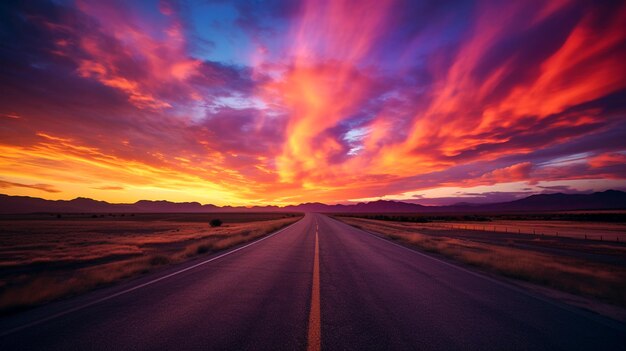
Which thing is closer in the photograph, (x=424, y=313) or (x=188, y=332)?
(x=188, y=332)

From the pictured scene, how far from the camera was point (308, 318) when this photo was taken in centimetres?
477

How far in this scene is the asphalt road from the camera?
394cm

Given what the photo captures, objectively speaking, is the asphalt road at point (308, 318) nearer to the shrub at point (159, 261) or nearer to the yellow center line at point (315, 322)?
the yellow center line at point (315, 322)

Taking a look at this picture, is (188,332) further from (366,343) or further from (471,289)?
(471,289)

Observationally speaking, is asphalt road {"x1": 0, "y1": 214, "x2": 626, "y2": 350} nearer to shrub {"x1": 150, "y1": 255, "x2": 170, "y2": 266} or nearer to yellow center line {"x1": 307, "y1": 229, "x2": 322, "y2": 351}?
yellow center line {"x1": 307, "y1": 229, "x2": 322, "y2": 351}

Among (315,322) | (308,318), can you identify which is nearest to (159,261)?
(308,318)

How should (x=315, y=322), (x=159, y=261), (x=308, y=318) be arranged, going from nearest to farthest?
1. (x=315, y=322)
2. (x=308, y=318)
3. (x=159, y=261)

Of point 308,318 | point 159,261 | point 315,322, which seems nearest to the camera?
point 315,322

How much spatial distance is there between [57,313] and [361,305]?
5655 millimetres

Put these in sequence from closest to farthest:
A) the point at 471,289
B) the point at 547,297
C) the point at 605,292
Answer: the point at 547,297 → the point at 471,289 → the point at 605,292

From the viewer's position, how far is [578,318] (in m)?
5.19

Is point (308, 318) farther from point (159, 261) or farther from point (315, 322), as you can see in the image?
point (159, 261)

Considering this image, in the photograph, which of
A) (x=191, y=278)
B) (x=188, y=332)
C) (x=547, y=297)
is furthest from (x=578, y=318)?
(x=191, y=278)

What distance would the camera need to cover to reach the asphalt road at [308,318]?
3.94 m
